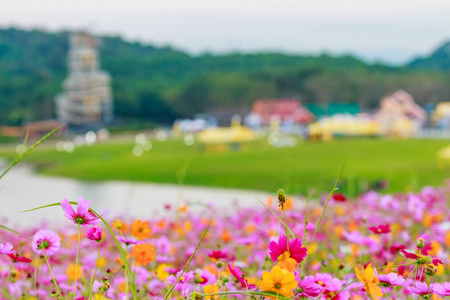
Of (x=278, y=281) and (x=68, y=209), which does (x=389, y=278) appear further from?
(x=68, y=209)

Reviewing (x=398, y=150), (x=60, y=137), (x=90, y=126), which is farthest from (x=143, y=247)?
(x=90, y=126)

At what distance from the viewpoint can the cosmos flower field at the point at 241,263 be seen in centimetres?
108

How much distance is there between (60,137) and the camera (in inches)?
1628

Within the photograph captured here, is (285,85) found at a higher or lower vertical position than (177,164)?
higher

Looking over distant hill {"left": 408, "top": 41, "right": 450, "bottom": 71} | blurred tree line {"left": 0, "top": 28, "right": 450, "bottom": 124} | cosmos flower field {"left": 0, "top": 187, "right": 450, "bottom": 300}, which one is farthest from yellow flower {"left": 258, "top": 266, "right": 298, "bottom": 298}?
distant hill {"left": 408, "top": 41, "right": 450, "bottom": 71}

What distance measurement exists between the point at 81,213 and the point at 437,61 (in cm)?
8611

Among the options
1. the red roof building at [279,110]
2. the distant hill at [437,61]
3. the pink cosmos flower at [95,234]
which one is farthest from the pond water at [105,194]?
the distant hill at [437,61]

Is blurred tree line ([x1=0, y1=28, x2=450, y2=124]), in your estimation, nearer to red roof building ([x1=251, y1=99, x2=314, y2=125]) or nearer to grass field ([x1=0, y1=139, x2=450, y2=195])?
red roof building ([x1=251, y1=99, x2=314, y2=125])

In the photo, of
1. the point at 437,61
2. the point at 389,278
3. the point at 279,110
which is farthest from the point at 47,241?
the point at 437,61

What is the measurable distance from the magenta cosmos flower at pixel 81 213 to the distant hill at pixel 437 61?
264 feet

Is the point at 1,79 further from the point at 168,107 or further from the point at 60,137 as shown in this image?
the point at 60,137

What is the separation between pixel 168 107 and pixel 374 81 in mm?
19448

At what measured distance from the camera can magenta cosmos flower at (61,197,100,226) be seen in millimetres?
1076

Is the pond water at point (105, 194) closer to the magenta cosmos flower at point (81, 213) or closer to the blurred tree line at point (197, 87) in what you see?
the magenta cosmos flower at point (81, 213)
